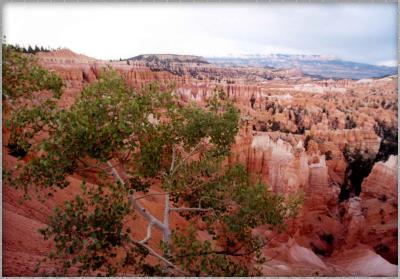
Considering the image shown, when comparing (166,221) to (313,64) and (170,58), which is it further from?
(313,64)

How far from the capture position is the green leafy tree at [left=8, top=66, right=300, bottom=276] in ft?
14.9

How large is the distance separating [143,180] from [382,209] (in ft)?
9.11

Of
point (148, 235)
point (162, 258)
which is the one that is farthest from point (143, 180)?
point (162, 258)

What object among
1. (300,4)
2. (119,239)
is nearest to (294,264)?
(119,239)

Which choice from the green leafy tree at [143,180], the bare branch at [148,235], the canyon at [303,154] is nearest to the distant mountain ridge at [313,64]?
the canyon at [303,154]

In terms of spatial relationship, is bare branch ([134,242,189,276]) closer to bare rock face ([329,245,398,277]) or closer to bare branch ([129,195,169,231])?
bare branch ([129,195,169,231])

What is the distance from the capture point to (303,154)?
19.9 ft

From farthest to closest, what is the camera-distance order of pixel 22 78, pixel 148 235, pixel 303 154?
pixel 303 154
pixel 148 235
pixel 22 78

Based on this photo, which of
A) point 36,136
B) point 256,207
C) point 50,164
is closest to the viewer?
point 50,164

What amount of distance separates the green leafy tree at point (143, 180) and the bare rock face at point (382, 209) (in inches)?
38.8

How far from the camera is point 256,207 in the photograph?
527 centimetres

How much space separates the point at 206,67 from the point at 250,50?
0.54 m

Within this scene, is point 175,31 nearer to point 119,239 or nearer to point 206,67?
point 206,67

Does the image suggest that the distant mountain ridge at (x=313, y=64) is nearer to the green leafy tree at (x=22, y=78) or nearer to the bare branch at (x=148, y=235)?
the green leafy tree at (x=22, y=78)
